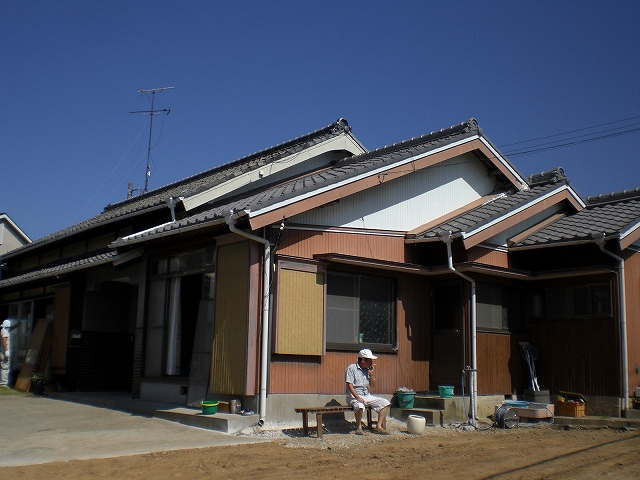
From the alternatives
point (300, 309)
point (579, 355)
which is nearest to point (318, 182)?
point (300, 309)

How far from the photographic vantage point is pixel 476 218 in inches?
527

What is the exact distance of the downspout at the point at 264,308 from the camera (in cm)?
1055

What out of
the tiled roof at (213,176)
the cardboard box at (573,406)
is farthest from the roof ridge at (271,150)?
the cardboard box at (573,406)

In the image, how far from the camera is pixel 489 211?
1380 centimetres

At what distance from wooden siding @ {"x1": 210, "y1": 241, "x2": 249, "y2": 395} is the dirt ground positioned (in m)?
1.09

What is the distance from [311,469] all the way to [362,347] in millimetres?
4559

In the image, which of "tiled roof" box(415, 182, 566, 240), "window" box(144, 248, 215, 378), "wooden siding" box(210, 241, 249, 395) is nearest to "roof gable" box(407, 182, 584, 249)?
"tiled roof" box(415, 182, 566, 240)

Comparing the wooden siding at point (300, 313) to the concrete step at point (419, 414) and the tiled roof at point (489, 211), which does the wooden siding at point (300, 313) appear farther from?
the tiled roof at point (489, 211)

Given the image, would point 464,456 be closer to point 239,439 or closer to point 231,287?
point 239,439

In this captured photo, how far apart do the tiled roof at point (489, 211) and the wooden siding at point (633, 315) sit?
2205mm

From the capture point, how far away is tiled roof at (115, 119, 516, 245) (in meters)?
11.0

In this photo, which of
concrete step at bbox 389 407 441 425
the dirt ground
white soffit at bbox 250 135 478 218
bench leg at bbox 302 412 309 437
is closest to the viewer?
the dirt ground

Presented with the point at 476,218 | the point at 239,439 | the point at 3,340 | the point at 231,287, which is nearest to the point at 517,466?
the point at 239,439

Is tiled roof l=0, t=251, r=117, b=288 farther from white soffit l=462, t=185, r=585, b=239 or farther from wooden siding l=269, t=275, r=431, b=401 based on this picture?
white soffit l=462, t=185, r=585, b=239
